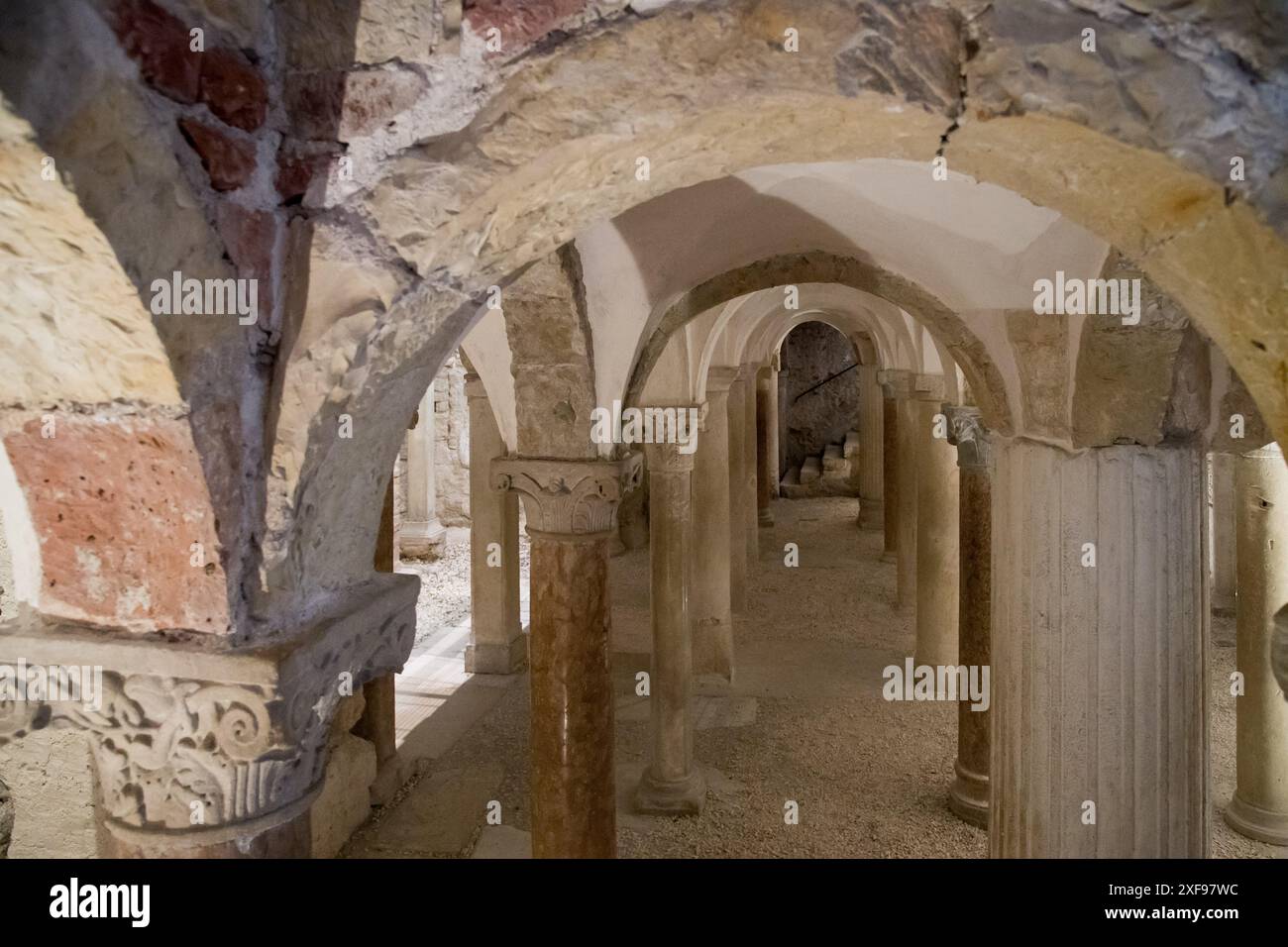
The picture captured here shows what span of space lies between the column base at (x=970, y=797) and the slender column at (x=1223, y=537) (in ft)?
17.0

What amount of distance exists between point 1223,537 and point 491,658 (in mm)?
7527

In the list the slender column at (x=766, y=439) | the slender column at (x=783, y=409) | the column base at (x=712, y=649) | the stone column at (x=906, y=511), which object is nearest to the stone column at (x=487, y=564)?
the column base at (x=712, y=649)

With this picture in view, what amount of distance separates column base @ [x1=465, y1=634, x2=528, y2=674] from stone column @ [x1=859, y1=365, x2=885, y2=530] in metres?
7.60

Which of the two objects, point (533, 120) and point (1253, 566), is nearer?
point (533, 120)

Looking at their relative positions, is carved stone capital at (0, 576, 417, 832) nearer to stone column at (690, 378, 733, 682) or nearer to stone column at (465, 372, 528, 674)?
stone column at (690, 378, 733, 682)

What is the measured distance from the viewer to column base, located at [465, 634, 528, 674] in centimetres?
877

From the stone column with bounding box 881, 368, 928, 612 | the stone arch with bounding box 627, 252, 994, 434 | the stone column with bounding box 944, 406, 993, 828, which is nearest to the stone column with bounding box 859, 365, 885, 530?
the stone column with bounding box 881, 368, 928, 612

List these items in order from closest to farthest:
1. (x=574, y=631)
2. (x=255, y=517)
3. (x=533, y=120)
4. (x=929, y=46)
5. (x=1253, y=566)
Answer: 1. (x=929, y=46)
2. (x=533, y=120)
3. (x=255, y=517)
4. (x=574, y=631)
5. (x=1253, y=566)

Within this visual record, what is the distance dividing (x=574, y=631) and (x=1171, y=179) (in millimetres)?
3359

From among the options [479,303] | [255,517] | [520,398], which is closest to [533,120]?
[479,303]

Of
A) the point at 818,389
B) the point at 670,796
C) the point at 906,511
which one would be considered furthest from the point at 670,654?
the point at 818,389

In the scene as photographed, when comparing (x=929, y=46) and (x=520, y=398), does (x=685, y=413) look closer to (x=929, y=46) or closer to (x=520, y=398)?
(x=520, y=398)

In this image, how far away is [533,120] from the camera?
5.61ft
